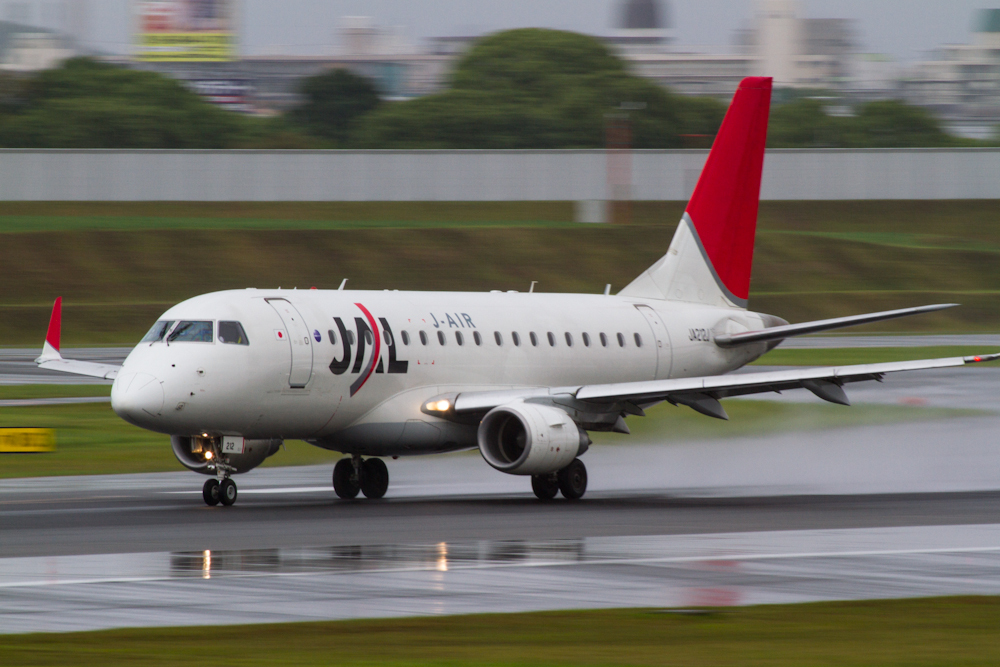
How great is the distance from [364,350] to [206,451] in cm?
336

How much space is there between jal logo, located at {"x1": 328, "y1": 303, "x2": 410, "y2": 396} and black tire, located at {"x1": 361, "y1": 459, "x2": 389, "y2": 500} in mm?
1996

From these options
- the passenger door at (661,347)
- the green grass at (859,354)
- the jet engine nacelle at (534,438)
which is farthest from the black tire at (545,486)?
the green grass at (859,354)

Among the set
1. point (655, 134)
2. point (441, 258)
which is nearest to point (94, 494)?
point (441, 258)

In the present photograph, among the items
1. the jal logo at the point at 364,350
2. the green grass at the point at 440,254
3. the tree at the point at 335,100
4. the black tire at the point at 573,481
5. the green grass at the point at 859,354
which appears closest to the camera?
the jal logo at the point at 364,350

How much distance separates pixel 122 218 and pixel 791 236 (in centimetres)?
4315

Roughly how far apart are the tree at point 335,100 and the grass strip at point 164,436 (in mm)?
120214

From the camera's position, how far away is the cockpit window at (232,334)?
2503 centimetres

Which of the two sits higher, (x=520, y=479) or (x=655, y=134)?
(x=655, y=134)

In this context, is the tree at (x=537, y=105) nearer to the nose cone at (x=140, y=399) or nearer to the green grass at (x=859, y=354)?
the green grass at (x=859, y=354)

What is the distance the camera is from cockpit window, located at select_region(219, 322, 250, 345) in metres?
25.0

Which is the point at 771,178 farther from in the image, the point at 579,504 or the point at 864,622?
the point at 864,622

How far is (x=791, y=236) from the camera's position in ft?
324

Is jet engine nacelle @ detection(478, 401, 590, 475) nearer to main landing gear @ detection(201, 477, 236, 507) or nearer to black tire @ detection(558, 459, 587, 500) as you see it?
black tire @ detection(558, 459, 587, 500)

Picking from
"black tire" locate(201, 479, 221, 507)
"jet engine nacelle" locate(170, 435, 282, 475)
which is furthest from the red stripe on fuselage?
"black tire" locate(201, 479, 221, 507)
